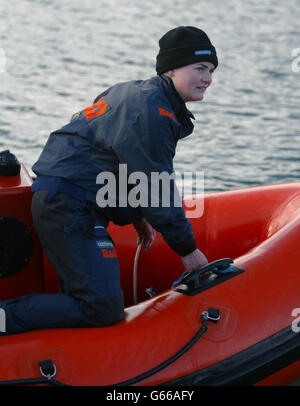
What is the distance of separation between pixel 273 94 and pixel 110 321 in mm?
5337

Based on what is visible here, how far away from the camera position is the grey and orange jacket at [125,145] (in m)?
2.11

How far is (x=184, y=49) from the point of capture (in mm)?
2217

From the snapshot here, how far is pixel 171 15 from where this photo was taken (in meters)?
10.7

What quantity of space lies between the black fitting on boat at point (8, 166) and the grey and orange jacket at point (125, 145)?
0.62 feet

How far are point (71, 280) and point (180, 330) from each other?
391mm

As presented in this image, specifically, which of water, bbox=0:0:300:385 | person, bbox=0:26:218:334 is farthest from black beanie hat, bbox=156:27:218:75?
water, bbox=0:0:300:385

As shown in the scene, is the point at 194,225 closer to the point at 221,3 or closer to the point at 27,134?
the point at 27,134

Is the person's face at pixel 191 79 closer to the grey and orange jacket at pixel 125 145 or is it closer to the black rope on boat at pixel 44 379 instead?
the grey and orange jacket at pixel 125 145

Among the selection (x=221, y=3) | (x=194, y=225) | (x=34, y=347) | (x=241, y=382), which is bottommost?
(x=241, y=382)

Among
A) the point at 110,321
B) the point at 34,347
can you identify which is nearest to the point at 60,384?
the point at 34,347
